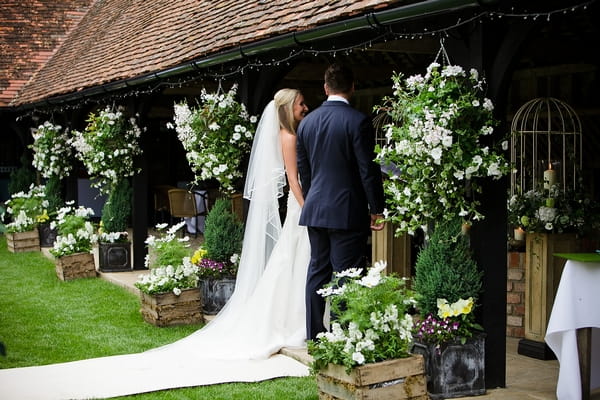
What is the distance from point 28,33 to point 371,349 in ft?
57.9

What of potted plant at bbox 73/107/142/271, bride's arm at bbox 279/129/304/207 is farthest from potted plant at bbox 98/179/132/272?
bride's arm at bbox 279/129/304/207

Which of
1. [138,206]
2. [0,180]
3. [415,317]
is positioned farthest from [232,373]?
[0,180]

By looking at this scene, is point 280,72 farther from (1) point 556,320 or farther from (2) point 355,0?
(1) point 556,320

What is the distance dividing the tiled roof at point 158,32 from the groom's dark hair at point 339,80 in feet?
1.45

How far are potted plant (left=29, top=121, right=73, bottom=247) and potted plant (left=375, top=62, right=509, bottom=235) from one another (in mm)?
10502

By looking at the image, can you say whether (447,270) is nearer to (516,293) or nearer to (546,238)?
(546,238)

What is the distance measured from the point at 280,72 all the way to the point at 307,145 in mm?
2241

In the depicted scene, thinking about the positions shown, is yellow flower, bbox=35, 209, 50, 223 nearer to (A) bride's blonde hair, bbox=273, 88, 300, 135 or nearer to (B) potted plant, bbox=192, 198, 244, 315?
(B) potted plant, bbox=192, 198, 244, 315

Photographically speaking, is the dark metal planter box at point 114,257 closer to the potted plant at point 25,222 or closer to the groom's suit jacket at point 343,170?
the potted plant at point 25,222

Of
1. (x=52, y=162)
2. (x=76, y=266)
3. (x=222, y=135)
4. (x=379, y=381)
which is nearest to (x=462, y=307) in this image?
(x=379, y=381)

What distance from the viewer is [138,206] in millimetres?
11906

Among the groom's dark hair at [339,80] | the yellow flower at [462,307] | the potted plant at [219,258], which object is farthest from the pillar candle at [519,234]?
the potted plant at [219,258]

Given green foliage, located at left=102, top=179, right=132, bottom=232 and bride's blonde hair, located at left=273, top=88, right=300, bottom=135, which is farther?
green foliage, located at left=102, top=179, right=132, bottom=232

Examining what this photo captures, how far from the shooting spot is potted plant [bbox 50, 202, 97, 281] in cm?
1125
